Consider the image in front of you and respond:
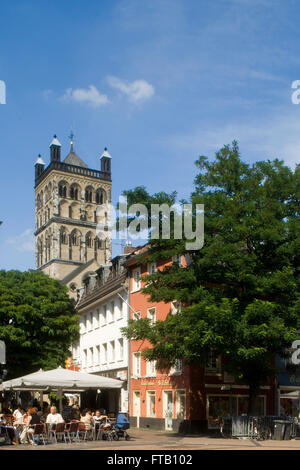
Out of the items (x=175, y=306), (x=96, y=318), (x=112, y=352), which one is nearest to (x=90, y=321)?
(x=96, y=318)

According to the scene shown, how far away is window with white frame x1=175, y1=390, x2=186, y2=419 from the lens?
35.4 meters

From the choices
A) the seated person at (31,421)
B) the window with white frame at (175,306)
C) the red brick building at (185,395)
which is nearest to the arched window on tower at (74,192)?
the red brick building at (185,395)

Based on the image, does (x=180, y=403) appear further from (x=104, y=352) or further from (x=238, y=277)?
(x=104, y=352)

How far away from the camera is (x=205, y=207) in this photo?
99.3 feet

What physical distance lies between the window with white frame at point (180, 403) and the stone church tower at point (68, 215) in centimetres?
8484

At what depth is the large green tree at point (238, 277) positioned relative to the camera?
27.1 metres

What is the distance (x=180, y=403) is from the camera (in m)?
35.9

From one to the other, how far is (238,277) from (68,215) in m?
99.9

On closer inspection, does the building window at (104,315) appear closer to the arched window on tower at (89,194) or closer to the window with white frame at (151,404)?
the window with white frame at (151,404)

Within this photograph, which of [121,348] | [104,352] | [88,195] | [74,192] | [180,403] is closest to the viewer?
[180,403]

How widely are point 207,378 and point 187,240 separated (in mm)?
9315

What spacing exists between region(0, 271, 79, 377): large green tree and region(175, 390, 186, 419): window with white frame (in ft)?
45.0

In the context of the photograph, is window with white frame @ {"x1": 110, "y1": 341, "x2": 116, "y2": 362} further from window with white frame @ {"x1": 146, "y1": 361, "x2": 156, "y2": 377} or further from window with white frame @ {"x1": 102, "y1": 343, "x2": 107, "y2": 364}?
window with white frame @ {"x1": 146, "y1": 361, "x2": 156, "y2": 377}

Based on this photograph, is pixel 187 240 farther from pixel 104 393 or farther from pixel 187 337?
pixel 104 393
